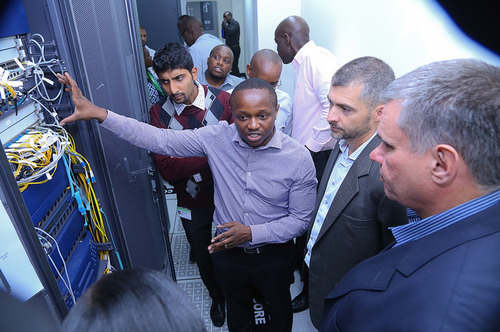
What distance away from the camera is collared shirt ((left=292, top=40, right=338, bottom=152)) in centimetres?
227

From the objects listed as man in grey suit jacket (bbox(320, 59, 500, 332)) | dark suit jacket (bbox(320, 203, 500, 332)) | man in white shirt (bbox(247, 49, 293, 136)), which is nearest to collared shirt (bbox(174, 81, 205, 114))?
man in white shirt (bbox(247, 49, 293, 136))

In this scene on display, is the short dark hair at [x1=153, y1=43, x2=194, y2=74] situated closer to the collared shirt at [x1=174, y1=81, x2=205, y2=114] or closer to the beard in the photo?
the collared shirt at [x1=174, y1=81, x2=205, y2=114]

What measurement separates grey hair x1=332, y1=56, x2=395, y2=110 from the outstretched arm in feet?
3.41

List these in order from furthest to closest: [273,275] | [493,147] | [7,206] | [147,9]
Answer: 1. [147,9]
2. [273,275]
3. [7,206]
4. [493,147]

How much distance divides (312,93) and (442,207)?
176 cm

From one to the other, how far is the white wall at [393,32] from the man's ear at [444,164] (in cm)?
66

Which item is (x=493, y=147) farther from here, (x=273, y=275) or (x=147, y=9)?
(x=147, y=9)

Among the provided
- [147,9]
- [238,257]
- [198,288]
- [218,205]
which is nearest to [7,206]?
[218,205]

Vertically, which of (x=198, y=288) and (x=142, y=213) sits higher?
(x=142, y=213)

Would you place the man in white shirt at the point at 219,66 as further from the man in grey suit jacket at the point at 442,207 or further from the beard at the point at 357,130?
the man in grey suit jacket at the point at 442,207

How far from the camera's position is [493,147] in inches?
24.5

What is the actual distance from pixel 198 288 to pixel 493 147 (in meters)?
2.14

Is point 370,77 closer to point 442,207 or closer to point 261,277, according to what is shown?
point 442,207

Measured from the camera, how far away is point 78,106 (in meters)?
1.14
